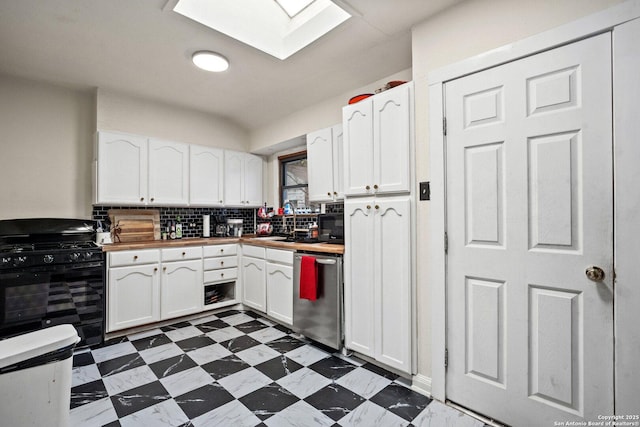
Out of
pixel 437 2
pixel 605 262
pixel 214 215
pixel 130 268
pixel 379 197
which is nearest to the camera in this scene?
pixel 605 262

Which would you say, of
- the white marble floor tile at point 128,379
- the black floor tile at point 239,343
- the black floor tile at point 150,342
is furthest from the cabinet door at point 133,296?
the black floor tile at point 239,343

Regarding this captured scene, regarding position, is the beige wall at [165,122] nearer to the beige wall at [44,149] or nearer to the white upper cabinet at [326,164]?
the beige wall at [44,149]

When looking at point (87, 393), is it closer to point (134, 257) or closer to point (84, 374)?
point (84, 374)

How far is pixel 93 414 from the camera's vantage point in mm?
1719

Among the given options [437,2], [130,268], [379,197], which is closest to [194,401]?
[130,268]

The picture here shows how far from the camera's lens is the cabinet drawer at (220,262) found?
3395 mm

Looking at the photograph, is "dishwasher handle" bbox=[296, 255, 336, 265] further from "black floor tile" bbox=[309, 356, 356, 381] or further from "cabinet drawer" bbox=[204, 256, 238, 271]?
"cabinet drawer" bbox=[204, 256, 238, 271]

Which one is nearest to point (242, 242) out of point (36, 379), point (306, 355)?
point (306, 355)

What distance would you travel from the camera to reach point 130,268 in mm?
2883

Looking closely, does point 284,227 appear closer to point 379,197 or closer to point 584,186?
point 379,197

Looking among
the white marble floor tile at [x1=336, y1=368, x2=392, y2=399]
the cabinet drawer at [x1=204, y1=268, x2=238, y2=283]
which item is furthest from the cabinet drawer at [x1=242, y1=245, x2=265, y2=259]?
the white marble floor tile at [x1=336, y1=368, x2=392, y2=399]

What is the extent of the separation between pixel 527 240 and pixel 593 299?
1.17 ft

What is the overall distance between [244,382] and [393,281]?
124cm

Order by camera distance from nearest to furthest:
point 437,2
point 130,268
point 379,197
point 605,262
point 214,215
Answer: point 605,262, point 437,2, point 379,197, point 130,268, point 214,215
